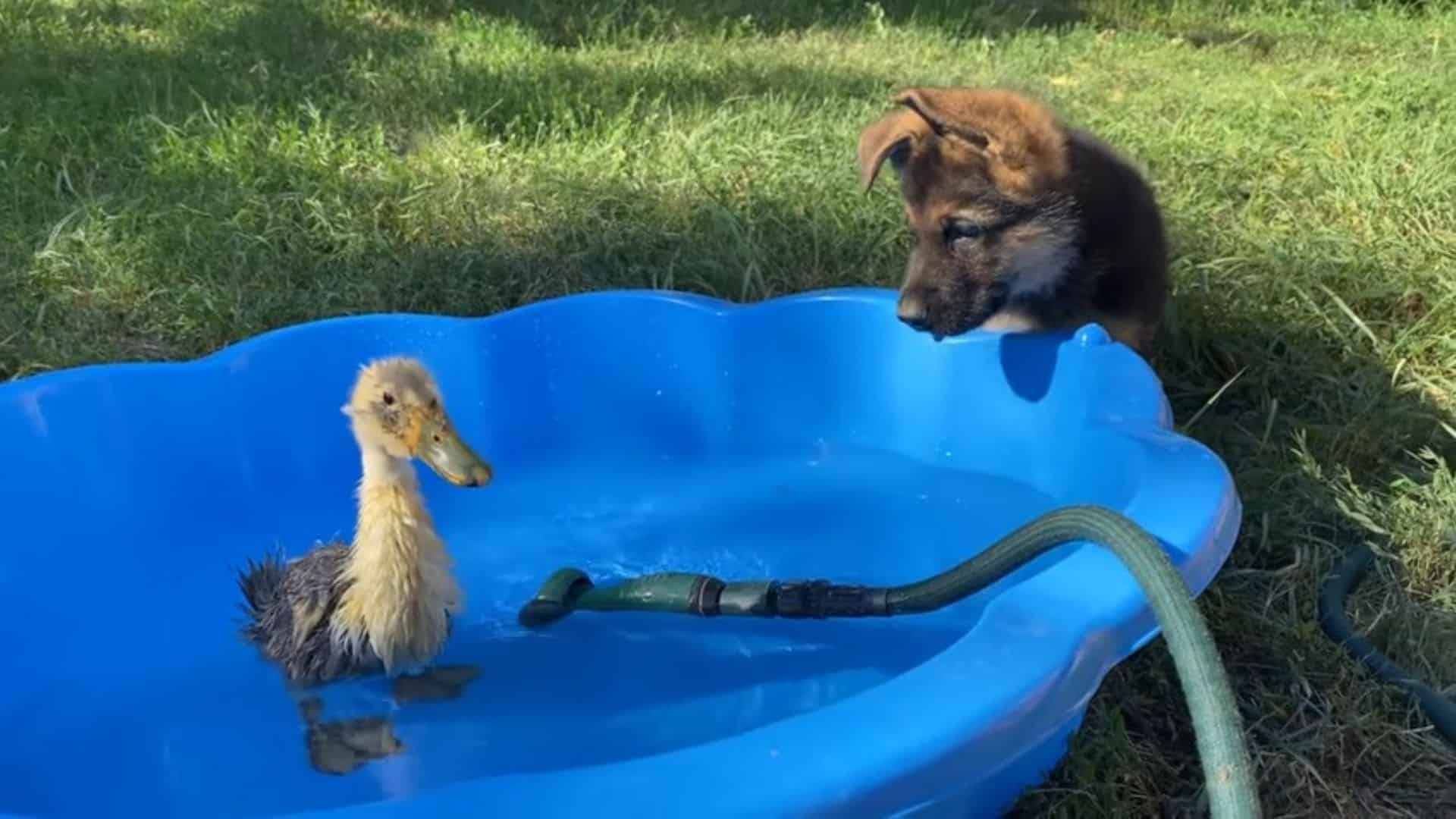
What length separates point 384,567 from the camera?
Answer: 2.42m

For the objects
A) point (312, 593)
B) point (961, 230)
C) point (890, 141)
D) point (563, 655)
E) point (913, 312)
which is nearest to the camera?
point (312, 593)

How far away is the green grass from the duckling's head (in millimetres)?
1070

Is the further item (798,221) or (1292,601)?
(798,221)

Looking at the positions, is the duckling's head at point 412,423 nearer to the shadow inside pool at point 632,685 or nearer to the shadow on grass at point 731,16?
the shadow inside pool at point 632,685

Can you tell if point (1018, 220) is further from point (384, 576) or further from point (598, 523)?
point (384, 576)

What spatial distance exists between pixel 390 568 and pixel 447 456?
0.72 feet

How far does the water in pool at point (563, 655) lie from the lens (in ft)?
8.05

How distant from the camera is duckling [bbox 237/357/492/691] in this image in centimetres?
240

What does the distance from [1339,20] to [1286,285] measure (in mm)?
4634

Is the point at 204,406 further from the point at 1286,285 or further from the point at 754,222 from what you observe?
the point at 1286,285

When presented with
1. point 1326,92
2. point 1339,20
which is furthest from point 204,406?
point 1339,20

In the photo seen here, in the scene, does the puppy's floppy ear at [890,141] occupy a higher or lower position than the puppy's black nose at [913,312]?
higher

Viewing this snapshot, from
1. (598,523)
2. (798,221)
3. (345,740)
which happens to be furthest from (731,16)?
(345,740)

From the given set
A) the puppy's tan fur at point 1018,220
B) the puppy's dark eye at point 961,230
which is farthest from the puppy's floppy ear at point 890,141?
the puppy's dark eye at point 961,230
